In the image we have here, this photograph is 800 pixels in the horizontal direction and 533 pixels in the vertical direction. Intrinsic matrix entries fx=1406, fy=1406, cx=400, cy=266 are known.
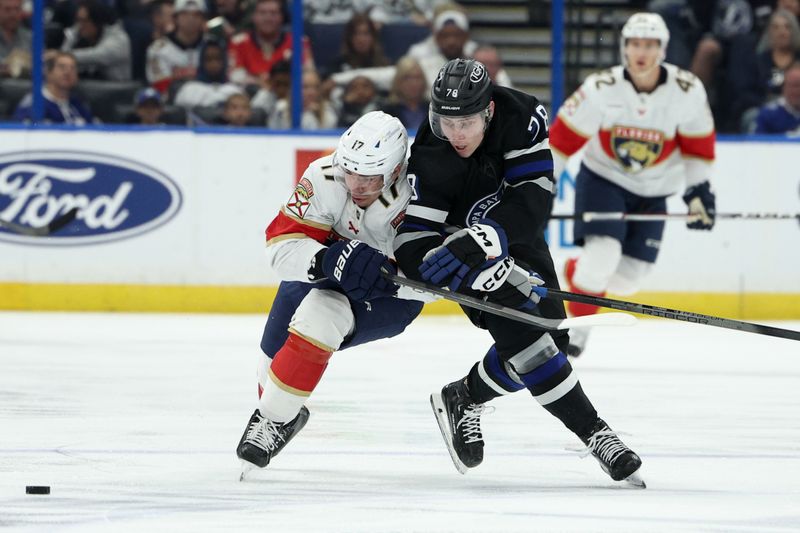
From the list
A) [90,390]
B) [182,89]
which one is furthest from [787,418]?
[182,89]

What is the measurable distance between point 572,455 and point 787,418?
1.05m

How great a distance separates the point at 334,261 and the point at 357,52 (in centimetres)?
464

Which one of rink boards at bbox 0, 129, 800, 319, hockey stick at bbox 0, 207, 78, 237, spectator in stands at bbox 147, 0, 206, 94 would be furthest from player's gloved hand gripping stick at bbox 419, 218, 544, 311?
spectator in stands at bbox 147, 0, 206, 94

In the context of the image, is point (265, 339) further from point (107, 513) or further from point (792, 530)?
point (792, 530)

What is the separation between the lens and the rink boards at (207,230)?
721 cm

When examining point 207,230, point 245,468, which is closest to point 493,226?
point 245,468

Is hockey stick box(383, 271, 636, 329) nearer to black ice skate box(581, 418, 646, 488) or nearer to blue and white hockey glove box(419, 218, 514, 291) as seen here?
blue and white hockey glove box(419, 218, 514, 291)

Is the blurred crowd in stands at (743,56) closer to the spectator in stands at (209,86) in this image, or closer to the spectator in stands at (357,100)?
the spectator in stands at (357,100)

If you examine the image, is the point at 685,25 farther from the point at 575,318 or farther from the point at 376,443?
the point at 575,318

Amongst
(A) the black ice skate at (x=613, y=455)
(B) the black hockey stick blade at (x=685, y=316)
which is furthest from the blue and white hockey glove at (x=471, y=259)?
(A) the black ice skate at (x=613, y=455)

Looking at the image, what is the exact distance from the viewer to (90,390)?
4.72 meters

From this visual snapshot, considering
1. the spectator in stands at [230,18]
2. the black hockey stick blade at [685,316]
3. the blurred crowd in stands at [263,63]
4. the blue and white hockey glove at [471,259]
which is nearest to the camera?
the blue and white hockey glove at [471,259]

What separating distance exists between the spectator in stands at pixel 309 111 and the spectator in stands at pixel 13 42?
1.31 m

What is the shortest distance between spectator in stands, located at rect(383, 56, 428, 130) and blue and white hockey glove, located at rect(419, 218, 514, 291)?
441 centimetres
